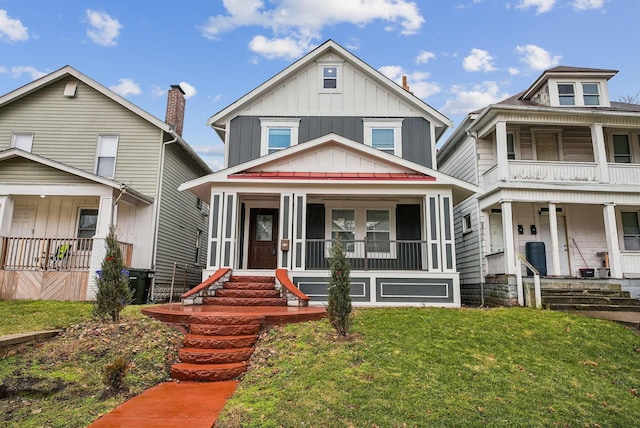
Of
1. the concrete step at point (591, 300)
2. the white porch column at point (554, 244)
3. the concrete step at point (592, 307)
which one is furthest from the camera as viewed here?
the white porch column at point (554, 244)

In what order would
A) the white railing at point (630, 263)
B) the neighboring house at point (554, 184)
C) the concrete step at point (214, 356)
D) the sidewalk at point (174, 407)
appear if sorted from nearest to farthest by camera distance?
the sidewalk at point (174, 407), the concrete step at point (214, 356), the white railing at point (630, 263), the neighboring house at point (554, 184)

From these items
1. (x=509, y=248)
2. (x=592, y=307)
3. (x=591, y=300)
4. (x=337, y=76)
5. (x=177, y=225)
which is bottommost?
(x=592, y=307)

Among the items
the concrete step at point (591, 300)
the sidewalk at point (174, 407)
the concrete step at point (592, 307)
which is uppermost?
the concrete step at point (591, 300)

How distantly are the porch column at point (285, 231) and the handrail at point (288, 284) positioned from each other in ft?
1.08

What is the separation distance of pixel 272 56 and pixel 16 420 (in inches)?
1055

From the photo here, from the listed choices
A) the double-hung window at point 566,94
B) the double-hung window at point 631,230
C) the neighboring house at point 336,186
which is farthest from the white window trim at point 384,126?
the double-hung window at point 631,230

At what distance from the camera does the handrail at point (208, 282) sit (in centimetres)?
930

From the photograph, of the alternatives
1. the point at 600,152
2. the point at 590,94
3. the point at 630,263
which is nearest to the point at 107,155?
the point at 600,152

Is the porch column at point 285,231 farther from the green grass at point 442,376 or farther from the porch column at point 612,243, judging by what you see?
the porch column at point 612,243

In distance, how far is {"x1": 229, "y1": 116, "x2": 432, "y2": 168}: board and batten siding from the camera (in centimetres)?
1334

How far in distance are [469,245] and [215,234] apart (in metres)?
9.05

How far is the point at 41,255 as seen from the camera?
38.8ft

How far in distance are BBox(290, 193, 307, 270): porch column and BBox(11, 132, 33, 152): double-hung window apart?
10.3 meters

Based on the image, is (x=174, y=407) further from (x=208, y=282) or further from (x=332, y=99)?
(x=332, y=99)
